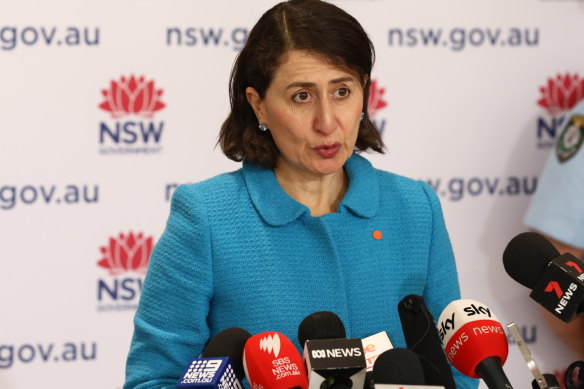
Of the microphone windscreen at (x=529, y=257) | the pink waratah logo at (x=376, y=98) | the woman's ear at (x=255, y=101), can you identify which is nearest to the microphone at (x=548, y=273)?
the microphone windscreen at (x=529, y=257)

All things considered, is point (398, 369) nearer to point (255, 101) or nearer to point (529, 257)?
point (529, 257)

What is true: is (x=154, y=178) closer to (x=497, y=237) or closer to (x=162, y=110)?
(x=162, y=110)

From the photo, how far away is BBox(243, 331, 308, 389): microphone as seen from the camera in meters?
1.01

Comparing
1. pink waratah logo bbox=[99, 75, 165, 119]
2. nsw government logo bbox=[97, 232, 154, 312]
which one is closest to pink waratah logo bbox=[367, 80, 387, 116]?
pink waratah logo bbox=[99, 75, 165, 119]

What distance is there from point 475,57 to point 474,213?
502 mm

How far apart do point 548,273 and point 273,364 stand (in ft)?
1.29

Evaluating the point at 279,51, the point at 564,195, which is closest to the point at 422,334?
the point at 279,51

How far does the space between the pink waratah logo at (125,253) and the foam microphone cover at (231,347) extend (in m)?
1.53

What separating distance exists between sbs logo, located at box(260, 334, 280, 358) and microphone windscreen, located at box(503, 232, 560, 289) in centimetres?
36

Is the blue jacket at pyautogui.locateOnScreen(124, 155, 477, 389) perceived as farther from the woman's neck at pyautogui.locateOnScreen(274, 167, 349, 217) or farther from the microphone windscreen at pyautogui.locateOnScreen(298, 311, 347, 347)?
the microphone windscreen at pyautogui.locateOnScreen(298, 311, 347, 347)

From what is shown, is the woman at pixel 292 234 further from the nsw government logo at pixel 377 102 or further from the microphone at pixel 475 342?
the nsw government logo at pixel 377 102

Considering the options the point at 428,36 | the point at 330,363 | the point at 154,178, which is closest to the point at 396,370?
the point at 330,363

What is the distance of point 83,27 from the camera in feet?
8.50

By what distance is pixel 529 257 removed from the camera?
1.20 meters
